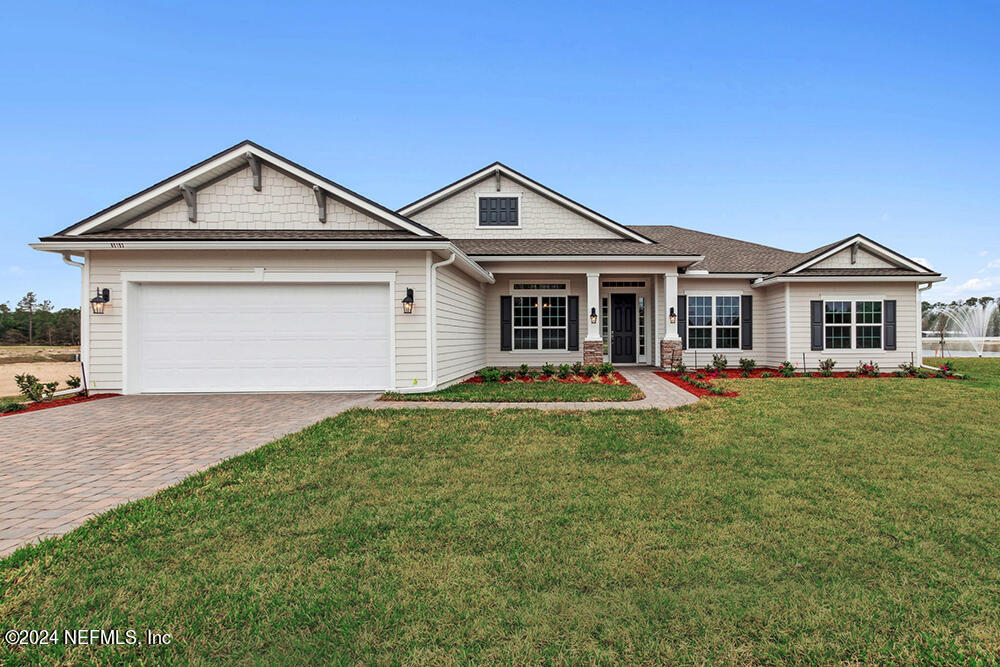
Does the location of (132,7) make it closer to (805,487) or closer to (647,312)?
(647,312)

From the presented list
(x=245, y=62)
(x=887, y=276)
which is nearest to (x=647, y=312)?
(x=887, y=276)

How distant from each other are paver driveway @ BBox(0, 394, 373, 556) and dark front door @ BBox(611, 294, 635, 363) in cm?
925

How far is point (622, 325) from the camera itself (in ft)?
50.7

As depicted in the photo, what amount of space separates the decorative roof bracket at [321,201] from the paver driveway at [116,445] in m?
4.02

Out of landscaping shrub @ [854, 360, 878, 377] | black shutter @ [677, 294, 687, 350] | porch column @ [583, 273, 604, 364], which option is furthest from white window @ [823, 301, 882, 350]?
porch column @ [583, 273, 604, 364]

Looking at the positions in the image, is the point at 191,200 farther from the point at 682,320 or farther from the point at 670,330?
the point at 682,320

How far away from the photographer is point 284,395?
30.9 ft

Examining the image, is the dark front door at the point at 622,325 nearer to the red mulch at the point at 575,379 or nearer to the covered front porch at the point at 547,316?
the covered front porch at the point at 547,316

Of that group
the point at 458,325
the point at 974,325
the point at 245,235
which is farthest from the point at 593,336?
the point at 974,325

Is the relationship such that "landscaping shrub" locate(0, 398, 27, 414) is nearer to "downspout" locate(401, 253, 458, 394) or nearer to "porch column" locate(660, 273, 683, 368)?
"downspout" locate(401, 253, 458, 394)

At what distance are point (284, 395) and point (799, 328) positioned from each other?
1497cm

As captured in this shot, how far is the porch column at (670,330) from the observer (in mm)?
13445

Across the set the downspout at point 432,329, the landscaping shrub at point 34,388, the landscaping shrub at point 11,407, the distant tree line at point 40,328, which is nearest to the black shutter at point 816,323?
the downspout at point 432,329

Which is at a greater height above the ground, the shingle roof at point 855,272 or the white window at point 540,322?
the shingle roof at point 855,272
